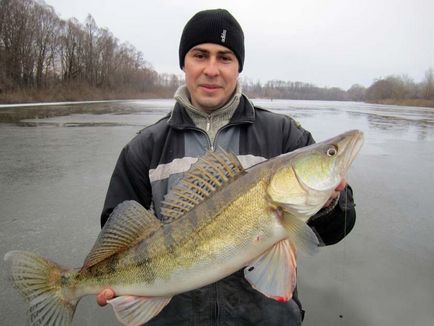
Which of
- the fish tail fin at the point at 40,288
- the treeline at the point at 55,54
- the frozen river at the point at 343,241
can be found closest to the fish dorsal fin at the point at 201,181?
the fish tail fin at the point at 40,288

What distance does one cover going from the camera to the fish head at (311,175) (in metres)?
1.95

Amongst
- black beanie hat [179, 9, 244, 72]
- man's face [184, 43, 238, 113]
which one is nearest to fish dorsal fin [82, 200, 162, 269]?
man's face [184, 43, 238, 113]

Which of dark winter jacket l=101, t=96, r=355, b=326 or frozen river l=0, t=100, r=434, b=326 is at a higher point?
dark winter jacket l=101, t=96, r=355, b=326

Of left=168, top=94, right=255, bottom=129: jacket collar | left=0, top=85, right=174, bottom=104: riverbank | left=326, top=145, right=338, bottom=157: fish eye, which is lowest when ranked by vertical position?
left=0, top=85, right=174, bottom=104: riverbank

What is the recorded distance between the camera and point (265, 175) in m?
2.00

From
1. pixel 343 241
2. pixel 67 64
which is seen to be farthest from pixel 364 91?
pixel 343 241

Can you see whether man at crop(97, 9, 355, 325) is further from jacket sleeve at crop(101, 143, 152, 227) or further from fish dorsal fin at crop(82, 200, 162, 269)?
fish dorsal fin at crop(82, 200, 162, 269)

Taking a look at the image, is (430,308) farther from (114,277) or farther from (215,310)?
(114,277)

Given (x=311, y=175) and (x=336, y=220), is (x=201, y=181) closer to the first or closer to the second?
(x=311, y=175)

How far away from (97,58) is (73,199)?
2607 inches

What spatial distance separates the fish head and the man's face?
832mm

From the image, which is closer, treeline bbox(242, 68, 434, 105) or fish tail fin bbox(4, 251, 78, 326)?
fish tail fin bbox(4, 251, 78, 326)

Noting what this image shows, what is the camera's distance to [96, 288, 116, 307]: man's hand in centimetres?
219

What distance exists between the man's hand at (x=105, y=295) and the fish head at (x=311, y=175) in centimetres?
116
